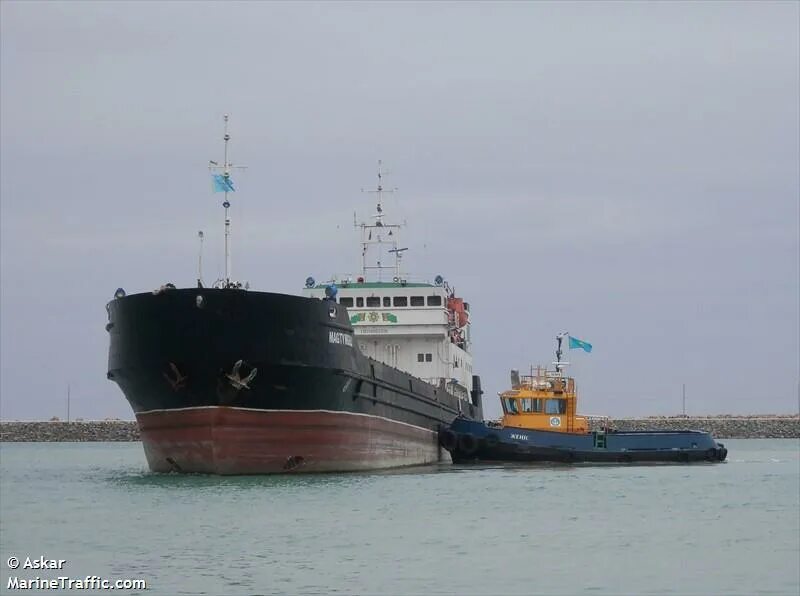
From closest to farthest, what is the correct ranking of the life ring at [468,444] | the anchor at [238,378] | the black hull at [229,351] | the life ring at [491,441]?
the anchor at [238,378], the black hull at [229,351], the life ring at [491,441], the life ring at [468,444]

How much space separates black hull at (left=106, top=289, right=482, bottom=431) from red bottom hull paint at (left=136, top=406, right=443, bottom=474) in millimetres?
250

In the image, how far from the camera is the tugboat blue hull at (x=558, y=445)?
41.0 metres

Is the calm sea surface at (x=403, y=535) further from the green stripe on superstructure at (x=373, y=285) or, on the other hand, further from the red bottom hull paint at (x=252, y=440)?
the green stripe on superstructure at (x=373, y=285)

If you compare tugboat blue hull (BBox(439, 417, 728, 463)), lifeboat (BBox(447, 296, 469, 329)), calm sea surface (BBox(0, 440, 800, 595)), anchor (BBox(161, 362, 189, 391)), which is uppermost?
lifeboat (BBox(447, 296, 469, 329))

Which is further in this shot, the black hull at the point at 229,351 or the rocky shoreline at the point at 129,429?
the rocky shoreline at the point at 129,429

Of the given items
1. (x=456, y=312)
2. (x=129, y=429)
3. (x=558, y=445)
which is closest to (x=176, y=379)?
(x=558, y=445)

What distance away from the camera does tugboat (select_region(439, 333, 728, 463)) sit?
4106 centimetres

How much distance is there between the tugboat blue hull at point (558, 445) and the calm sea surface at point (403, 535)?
7.61 meters

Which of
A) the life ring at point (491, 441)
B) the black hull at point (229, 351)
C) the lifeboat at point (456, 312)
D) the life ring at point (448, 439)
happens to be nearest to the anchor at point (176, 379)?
the black hull at point (229, 351)

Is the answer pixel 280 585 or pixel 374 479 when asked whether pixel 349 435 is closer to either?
pixel 374 479

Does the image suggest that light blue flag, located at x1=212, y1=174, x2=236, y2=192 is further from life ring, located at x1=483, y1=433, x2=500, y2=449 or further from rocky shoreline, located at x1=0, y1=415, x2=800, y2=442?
rocky shoreline, located at x1=0, y1=415, x2=800, y2=442

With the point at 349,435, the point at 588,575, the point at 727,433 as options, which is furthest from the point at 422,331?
the point at 727,433

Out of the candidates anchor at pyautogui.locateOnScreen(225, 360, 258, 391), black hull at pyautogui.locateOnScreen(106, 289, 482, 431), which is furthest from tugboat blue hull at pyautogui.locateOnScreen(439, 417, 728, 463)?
anchor at pyautogui.locateOnScreen(225, 360, 258, 391)

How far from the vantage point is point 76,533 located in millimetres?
20781
